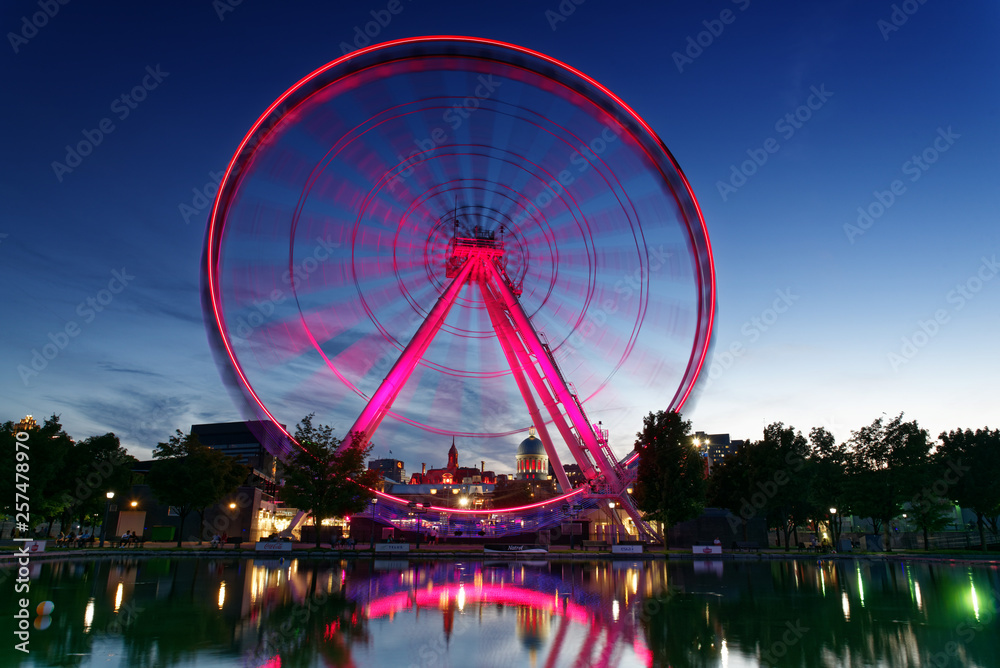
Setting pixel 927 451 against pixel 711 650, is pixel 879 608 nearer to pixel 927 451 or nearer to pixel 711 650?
pixel 711 650

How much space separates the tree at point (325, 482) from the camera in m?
38.8

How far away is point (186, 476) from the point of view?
1745 inches

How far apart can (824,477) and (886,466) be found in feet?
22.5

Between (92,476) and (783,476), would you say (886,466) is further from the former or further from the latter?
(92,476)

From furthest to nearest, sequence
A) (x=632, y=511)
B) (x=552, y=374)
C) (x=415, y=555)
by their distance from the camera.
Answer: (x=632, y=511) → (x=415, y=555) → (x=552, y=374)

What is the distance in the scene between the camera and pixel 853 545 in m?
50.6

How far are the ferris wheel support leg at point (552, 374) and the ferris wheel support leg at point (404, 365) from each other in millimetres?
2340

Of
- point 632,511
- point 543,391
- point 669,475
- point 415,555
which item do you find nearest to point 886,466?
point 669,475

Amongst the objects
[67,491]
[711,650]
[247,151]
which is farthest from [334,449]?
[711,650]

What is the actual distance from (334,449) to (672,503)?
21.9 m

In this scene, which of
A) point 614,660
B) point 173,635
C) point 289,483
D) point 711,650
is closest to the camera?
point 614,660

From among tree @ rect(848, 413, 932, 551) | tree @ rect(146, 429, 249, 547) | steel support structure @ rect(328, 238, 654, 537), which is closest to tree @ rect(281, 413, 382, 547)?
steel support structure @ rect(328, 238, 654, 537)

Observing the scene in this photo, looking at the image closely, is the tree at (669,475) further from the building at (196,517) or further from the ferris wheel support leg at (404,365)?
the building at (196,517)

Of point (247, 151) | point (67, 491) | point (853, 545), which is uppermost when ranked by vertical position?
point (247, 151)
